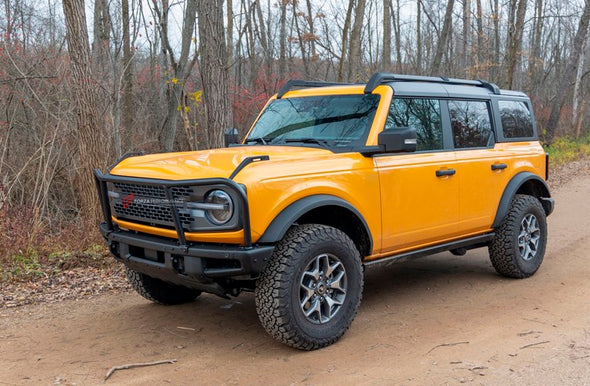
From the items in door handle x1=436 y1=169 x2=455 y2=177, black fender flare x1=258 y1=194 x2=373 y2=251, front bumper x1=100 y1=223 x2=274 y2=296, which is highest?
Result: door handle x1=436 y1=169 x2=455 y2=177

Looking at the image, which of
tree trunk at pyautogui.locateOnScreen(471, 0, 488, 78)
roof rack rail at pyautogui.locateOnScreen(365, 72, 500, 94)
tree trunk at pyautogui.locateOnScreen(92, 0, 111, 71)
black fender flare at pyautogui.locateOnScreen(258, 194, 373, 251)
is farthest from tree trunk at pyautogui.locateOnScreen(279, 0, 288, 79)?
black fender flare at pyautogui.locateOnScreen(258, 194, 373, 251)

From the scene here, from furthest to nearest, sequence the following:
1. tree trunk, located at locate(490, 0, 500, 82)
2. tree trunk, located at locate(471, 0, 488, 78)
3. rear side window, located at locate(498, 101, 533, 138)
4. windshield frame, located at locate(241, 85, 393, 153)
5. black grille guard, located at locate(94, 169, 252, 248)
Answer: tree trunk, located at locate(490, 0, 500, 82)
tree trunk, located at locate(471, 0, 488, 78)
rear side window, located at locate(498, 101, 533, 138)
windshield frame, located at locate(241, 85, 393, 153)
black grille guard, located at locate(94, 169, 252, 248)

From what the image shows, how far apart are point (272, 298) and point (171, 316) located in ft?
4.81

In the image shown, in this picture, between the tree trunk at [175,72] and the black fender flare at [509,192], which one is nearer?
the black fender flare at [509,192]

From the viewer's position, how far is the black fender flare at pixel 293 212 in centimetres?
376

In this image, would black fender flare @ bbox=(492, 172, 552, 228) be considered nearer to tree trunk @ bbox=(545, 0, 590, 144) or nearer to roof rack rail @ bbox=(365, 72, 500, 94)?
roof rack rail @ bbox=(365, 72, 500, 94)

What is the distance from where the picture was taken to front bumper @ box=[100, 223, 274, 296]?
12.0 feet

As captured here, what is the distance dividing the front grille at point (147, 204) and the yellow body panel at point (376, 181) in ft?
0.24

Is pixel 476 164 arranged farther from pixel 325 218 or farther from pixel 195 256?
pixel 195 256

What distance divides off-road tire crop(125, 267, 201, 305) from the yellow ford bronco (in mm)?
13

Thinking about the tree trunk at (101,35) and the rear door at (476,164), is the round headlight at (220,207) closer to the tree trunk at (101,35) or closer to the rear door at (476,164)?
the rear door at (476,164)

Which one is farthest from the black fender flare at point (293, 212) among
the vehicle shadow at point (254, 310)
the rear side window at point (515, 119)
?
the rear side window at point (515, 119)

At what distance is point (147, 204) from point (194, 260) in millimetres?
665

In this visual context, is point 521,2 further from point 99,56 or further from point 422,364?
point 422,364
